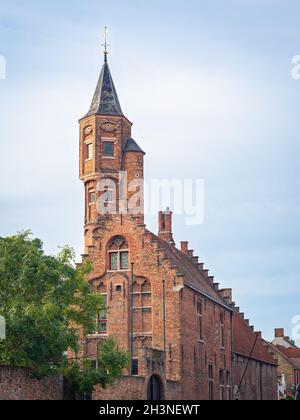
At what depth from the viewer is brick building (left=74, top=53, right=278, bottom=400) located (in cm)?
4566

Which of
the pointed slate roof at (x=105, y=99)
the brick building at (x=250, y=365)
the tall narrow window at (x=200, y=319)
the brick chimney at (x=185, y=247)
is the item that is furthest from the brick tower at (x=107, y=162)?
the brick building at (x=250, y=365)

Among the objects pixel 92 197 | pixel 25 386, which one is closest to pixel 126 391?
pixel 25 386

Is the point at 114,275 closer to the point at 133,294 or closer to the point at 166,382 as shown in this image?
the point at 133,294

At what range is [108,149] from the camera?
2288 inches

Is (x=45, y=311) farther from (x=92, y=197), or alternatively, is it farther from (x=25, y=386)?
(x=92, y=197)

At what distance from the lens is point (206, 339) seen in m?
51.2

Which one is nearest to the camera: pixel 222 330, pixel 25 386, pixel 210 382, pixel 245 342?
pixel 25 386

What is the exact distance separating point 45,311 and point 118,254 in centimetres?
1991

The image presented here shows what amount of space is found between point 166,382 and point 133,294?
7040 mm

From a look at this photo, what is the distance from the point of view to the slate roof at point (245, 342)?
2383 inches

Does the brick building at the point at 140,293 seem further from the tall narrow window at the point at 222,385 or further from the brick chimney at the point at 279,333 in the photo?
the brick chimney at the point at 279,333

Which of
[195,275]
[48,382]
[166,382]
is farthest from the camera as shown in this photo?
[195,275]
